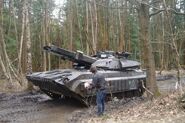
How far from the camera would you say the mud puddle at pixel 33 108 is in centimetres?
1334

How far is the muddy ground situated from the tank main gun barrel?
1826 mm

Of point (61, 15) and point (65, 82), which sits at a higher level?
point (61, 15)

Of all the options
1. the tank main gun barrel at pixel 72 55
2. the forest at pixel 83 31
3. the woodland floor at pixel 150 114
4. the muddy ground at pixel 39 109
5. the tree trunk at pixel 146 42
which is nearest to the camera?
the woodland floor at pixel 150 114

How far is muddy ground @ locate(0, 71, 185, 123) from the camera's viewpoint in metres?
13.3

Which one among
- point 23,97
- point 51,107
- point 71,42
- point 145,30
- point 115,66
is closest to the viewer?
point 145,30

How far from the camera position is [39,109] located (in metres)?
15.4

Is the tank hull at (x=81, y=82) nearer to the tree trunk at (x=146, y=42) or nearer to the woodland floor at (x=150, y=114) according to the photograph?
the woodland floor at (x=150, y=114)

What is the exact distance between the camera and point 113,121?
37.7 ft

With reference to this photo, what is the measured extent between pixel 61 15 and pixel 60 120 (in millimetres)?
41360

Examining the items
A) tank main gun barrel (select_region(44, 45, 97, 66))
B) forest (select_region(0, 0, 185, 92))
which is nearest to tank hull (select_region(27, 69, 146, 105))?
tank main gun barrel (select_region(44, 45, 97, 66))

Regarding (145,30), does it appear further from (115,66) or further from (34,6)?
(34,6)

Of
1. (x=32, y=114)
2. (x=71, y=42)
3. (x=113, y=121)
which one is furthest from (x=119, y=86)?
(x=71, y=42)

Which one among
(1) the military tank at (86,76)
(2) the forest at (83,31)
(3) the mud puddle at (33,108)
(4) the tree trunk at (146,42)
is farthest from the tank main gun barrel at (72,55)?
(2) the forest at (83,31)

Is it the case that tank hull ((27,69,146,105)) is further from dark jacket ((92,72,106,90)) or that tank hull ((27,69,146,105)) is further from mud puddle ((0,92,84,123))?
dark jacket ((92,72,106,90))
